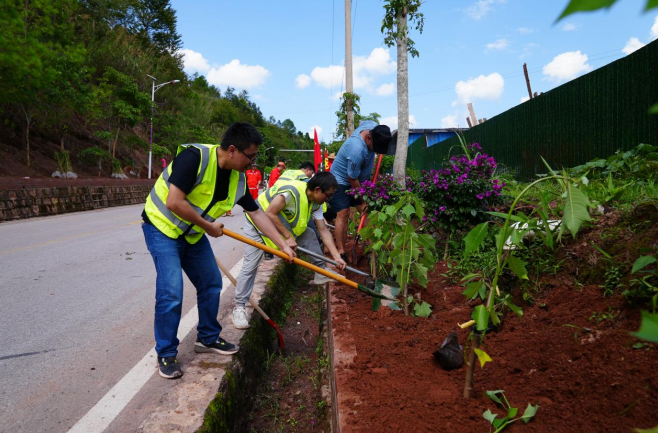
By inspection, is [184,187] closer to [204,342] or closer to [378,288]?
[204,342]

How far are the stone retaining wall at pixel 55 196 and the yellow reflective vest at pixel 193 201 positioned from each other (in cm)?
1196

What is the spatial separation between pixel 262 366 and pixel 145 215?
1444 millimetres

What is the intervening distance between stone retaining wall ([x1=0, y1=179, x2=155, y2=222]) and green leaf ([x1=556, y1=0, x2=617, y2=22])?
579 inches

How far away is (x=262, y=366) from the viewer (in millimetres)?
3523

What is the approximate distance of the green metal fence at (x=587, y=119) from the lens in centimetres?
518

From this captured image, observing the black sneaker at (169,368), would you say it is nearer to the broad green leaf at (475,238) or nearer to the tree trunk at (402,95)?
the broad green leaf at (475,238)

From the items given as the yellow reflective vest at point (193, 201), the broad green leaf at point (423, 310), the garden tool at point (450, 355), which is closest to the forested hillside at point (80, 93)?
the yellow reflective vest at point (193, 201)

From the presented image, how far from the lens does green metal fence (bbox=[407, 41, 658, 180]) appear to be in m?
5.18

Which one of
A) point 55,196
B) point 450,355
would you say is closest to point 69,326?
point 450,355

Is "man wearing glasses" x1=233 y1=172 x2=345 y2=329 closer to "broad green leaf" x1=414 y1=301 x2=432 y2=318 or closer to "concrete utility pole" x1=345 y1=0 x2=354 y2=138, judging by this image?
"broad green leaf" x1=414 y1=301 x2=432 y2=318

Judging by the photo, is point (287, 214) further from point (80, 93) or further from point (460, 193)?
point (80, 93)

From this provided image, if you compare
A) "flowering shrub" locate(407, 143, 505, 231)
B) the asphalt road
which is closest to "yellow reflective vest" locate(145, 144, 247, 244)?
the asphalt road

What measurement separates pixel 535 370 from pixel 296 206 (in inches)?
102

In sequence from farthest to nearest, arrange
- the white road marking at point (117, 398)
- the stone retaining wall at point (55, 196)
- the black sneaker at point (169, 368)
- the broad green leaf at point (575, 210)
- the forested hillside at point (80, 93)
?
the forested hillside at point (80, 93)
the stone retaining wall at point (55, 196)
the black sneaker at point (169, 368)
the white road marking at point (117, 398)
the broad green leaf at point (575, 210)
